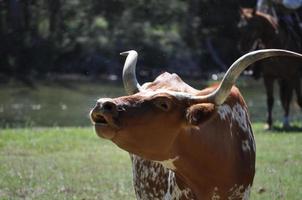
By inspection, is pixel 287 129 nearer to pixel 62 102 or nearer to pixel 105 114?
pixel 105 114

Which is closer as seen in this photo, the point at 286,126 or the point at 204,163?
the point at 204,163

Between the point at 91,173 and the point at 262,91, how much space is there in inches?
868

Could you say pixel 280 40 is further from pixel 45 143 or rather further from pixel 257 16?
pixel 45 143

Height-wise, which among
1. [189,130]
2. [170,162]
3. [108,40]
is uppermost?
[189,130]

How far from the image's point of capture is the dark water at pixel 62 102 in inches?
775

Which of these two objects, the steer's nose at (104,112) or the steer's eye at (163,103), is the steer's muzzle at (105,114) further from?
the steer's eye at (163,103)

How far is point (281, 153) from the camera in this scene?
35.8 ft

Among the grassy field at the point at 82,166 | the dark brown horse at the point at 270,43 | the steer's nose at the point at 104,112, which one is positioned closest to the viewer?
the steer's nose at the point at 104,112

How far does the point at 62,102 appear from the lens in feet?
89.5

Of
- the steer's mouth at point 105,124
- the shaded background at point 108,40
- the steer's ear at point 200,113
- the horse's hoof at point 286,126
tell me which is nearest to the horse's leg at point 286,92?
the horse's hoof at point 286,126

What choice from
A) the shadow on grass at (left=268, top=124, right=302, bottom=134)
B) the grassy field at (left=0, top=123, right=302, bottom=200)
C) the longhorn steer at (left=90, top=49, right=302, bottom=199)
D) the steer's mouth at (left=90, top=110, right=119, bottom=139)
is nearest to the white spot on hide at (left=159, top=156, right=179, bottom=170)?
the longhorn steer at (left=90, top=49, right=302, bottom=199)

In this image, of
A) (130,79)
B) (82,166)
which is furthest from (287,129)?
(130,79)

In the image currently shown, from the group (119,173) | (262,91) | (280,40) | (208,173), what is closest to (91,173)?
(119,173)

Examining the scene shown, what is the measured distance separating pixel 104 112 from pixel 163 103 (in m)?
0.45
